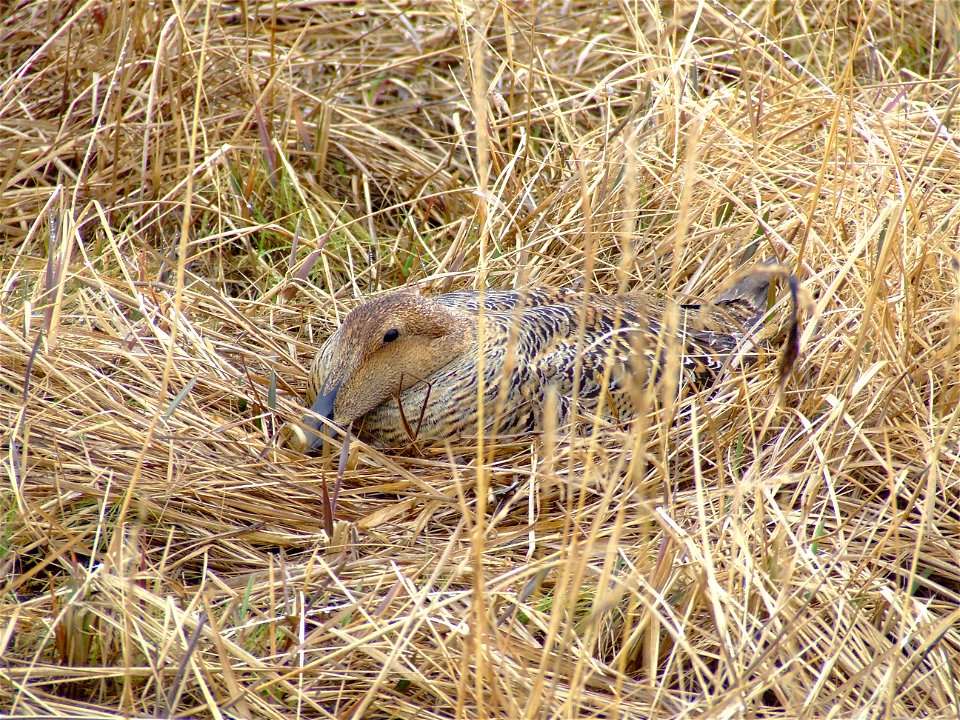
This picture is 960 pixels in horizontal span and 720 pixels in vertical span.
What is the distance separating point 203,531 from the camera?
8.17 ft

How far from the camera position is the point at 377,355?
9.69 ft

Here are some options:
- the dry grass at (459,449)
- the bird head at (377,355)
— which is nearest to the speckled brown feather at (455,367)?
the bird head at (377,355)

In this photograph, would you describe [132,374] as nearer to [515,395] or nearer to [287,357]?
[287,357]

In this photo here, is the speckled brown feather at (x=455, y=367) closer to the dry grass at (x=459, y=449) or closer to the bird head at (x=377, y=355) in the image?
the bird head at (x=377, y=355)

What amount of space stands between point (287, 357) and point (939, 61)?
2.57 m

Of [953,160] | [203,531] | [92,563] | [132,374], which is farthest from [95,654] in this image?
[953,160]

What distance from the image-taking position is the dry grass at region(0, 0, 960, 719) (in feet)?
6.63

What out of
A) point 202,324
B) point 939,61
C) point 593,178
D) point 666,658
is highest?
point 939,61

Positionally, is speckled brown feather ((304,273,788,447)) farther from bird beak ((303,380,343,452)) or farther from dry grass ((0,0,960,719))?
dry grass ((0,0,960,719))

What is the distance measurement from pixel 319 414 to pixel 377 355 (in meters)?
0.24

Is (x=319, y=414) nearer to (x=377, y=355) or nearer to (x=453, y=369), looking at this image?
(x=377, y=355)

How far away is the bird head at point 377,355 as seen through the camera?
2.91m

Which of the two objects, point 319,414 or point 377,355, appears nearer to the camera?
point 319,414

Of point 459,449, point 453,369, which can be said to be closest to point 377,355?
point 453,369
